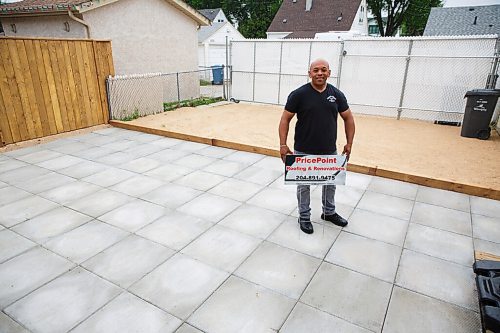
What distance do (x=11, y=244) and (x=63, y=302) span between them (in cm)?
129

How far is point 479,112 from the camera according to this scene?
758cm

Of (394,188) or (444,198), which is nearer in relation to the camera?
(444,198)

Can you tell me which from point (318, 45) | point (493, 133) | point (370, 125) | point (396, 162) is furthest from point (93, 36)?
point (493, 133)

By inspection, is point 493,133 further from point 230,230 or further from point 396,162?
point 230,230

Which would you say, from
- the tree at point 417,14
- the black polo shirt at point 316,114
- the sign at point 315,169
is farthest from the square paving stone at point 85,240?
the tree at point 417,14

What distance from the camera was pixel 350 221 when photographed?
12.9ft

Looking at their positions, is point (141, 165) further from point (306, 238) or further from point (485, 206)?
point (485, 206)

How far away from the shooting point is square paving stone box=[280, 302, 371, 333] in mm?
2385

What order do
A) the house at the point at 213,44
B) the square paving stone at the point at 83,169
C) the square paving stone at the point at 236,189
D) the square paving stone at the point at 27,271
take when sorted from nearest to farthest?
1. the square paving stone at the point at 27,271
2. the square paving stone at the point at 236,189
3. the square paving stone at the point at 83,169
4. the house at the point at 213,44

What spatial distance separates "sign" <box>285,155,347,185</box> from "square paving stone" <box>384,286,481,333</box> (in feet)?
4.10

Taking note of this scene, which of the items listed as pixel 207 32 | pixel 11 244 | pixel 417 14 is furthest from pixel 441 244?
pixel 417 14

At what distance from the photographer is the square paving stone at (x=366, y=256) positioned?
10.0ft

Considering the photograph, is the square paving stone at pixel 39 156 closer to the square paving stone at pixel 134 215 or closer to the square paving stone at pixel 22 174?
the square paving stone at pixel 22 174

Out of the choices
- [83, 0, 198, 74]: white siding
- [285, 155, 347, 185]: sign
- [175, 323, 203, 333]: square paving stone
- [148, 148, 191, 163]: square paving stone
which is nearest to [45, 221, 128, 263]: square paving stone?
[175, 323, 203, 333]: square paving stone
